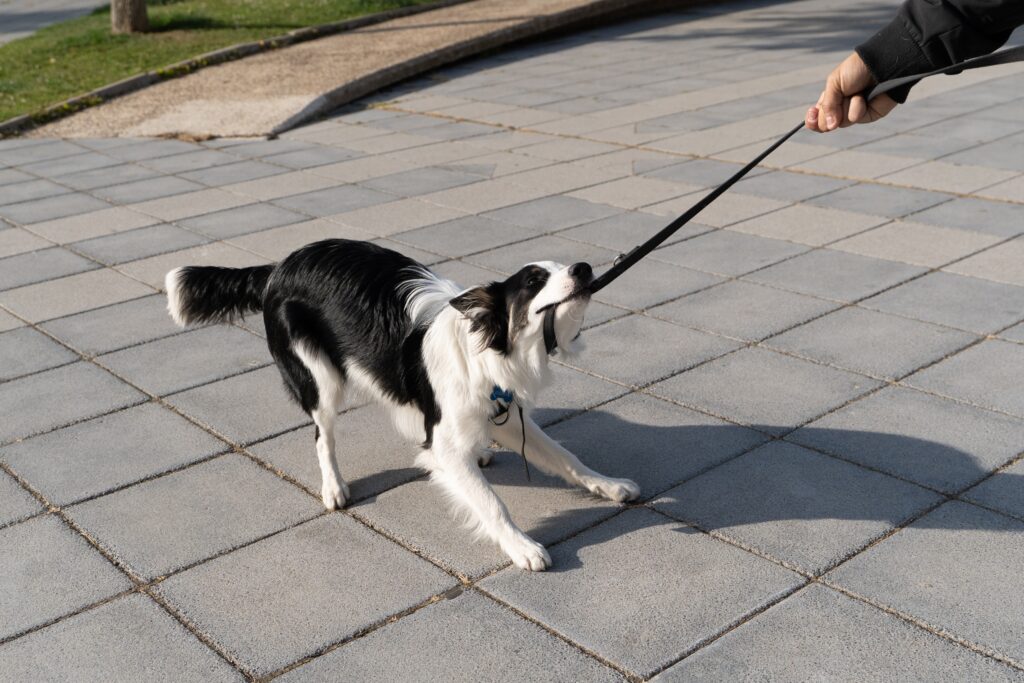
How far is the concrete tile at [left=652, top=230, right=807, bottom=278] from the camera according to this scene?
22.3 feet

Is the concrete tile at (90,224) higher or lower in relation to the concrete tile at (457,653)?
higher

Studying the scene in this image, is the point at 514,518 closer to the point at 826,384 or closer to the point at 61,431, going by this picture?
the point at 826,384

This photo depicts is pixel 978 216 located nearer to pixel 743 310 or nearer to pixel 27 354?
pixel 743 310

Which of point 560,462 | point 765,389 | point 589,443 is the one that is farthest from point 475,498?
point 765,389

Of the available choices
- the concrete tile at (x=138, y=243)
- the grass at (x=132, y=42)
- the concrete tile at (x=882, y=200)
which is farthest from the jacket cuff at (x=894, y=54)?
the grass at (x=132, y=42)

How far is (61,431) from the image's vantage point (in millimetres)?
4906

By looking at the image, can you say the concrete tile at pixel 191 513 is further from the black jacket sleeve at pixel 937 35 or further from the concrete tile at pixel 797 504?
the black jacket sleeve at pixel 937 35

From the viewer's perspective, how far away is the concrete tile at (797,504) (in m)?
3.84

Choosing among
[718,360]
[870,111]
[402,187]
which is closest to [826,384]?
[718,360]

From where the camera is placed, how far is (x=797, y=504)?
4094 millimetres

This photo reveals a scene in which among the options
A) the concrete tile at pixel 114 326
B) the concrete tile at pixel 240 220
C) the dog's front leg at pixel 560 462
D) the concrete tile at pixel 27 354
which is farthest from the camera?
the concrete tile at pixel 240 220

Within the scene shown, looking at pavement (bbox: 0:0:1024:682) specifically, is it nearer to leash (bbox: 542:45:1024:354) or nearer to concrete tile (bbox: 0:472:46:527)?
concrete tile (bbox: 0:472:46:527)

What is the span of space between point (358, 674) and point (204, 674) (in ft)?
1.56

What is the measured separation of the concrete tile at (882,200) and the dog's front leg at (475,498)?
191 inches
